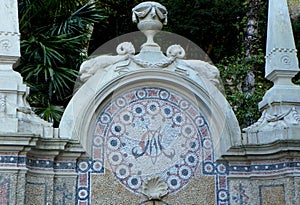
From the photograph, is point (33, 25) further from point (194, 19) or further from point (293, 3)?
point (293, 3)

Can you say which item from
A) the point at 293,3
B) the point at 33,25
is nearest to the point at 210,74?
the point at 33,25

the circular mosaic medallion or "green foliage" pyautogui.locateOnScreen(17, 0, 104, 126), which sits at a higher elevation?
"green foliage" pyautogui.locateOnScreen(17, 0, 104, 126)

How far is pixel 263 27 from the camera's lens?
17.0 meters

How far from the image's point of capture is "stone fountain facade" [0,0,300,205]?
7.75 meters

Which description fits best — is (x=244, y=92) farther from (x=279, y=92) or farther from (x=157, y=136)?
(x=157, y=136)

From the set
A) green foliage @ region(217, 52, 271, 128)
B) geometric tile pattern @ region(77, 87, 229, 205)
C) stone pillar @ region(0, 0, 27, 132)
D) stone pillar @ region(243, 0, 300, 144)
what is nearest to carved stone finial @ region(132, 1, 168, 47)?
geometric tile pattern @ region(77, 87, 229, 205)

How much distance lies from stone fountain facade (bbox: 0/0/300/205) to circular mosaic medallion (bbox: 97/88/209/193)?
0.5 inches

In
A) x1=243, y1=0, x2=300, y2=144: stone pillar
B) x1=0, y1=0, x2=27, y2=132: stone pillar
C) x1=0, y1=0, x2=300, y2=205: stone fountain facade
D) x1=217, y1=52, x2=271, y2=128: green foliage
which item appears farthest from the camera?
x1=217, y1=52, x2=271, y2=128: green foliage

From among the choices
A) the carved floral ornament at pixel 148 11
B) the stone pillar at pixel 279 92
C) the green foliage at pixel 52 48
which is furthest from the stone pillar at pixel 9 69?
the stone pillar at pixel 279 92

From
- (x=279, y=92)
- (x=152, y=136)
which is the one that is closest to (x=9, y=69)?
(x=152, y=136)

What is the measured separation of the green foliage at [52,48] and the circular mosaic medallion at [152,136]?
2656 mm

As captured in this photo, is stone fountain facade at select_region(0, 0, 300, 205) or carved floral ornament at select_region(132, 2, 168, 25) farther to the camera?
carved floral ornament at select_region(132, 2, 168, 25)

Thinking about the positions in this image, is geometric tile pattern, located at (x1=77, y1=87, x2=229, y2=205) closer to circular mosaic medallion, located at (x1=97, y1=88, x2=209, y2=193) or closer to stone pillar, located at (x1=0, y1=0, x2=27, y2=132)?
circular mosaic medallion, located at (x1=97, y1=88, x2=209, y2=193)

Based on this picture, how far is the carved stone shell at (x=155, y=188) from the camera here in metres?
7.93
